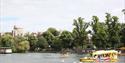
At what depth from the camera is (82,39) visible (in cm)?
14000

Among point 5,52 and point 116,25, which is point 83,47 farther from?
point 5,52

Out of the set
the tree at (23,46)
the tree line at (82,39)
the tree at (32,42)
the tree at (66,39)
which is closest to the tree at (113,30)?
the tree line at (82,39)

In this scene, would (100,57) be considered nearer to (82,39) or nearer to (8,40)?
(82,39)

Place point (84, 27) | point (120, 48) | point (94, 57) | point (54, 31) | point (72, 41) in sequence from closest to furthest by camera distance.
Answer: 1. point (94, 57)
2. point (120, 48)
3. point (84, 27)
4. point (72, 41)
5. point (54, 31)

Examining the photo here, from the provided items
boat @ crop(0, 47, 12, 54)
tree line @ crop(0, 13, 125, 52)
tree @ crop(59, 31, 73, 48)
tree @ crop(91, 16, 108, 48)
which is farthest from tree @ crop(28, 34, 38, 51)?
tree @ crop(91, 16, 108, 48)

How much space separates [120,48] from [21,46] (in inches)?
Result: 1994

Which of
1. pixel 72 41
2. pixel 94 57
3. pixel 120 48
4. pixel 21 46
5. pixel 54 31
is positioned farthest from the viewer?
pixel 54 31

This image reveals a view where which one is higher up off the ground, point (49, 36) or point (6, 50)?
point (49, 36)

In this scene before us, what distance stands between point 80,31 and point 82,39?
357 centimetres

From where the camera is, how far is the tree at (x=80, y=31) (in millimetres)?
136625

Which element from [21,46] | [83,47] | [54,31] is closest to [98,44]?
[83,47]

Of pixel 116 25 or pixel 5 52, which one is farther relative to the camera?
pixel 5 52

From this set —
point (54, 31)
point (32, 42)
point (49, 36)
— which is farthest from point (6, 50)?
point (54, 31)

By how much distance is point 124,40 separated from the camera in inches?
5148
